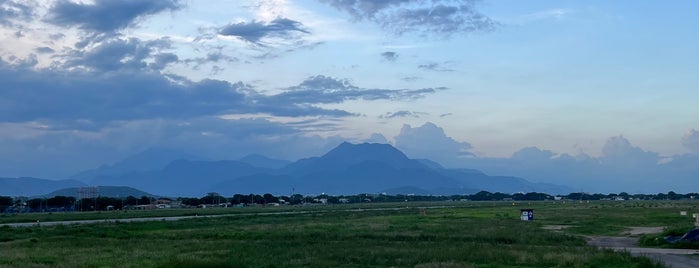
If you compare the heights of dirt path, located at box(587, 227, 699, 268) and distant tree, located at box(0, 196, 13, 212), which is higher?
distant tree, located at box(0, 196, 13, 212)

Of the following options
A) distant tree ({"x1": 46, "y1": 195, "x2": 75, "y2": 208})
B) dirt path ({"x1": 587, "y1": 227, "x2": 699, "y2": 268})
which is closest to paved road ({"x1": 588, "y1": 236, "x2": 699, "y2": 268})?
dirt path ({"x1": 587, "y1": 227, "x2": 699, "y2": 268})

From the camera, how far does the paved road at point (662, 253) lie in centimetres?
2978

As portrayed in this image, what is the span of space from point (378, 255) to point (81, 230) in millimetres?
34892

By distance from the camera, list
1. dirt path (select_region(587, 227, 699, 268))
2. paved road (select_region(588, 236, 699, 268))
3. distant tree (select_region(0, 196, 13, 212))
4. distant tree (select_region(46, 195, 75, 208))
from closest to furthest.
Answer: paved road (select_region(588, 236, 699, 268)) < dirt path (select_region(587, 227, 699, 268)) < distant tree (select_region(0, 196, 13, 212)) < distant tree (select_region(46, 195, 75, 208))

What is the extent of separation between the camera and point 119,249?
3775 cm

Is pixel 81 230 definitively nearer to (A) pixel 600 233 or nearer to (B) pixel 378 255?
(B) pixel 378 255

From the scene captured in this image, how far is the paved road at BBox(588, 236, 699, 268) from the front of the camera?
2978 cm

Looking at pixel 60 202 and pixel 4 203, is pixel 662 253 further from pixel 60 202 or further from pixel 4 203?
pixel 60 202

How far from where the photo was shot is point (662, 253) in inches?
1377

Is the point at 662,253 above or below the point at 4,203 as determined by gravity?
below

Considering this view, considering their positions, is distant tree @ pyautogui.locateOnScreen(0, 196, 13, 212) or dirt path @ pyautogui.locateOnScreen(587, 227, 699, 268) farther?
distant tree @ pyautogui.locateOnScreen(0, 196, 13, 212)

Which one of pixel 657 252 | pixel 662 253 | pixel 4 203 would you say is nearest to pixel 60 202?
pixel 4 203

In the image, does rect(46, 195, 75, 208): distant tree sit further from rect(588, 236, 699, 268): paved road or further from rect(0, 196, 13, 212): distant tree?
rect(588, 236, 699, 268): paved road

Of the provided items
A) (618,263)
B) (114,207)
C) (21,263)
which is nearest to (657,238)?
(618,263)
